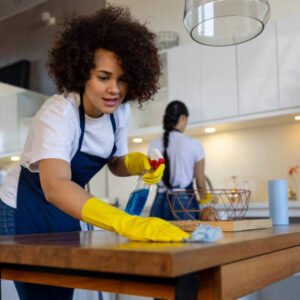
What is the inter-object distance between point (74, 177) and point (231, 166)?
232 centimetres

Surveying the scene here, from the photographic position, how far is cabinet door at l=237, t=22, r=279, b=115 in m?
2.88

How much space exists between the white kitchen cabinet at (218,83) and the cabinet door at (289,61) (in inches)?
13.3

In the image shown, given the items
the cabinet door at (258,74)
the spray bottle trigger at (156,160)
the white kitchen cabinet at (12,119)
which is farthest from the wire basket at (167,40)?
the spray bottle trigger at (156,160)

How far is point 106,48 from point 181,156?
5.18ft

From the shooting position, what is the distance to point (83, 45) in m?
1.12

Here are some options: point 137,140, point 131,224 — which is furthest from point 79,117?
point 137,140

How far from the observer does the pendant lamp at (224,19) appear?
5.80 feet

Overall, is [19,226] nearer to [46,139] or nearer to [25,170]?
[25,170]

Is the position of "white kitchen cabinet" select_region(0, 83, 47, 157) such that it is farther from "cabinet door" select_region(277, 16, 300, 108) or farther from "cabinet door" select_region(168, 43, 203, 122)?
"cabinet door" select_region(277, 16, 300, 108)

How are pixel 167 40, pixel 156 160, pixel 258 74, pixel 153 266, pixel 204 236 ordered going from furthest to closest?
1. pixel 167 40
2. pixel 258 74
3. pixel 156 160
4. pixel 204 236
5. pixel 153 266

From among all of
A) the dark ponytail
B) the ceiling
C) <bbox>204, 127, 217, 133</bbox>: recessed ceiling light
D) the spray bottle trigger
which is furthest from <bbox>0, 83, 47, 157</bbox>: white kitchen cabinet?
the spray bottle trigger

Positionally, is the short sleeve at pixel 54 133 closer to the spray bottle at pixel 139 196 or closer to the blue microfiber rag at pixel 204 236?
the spray bottle at pixel 139 196

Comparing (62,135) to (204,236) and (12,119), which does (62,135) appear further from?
(12,119)

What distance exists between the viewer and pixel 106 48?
1.09m
